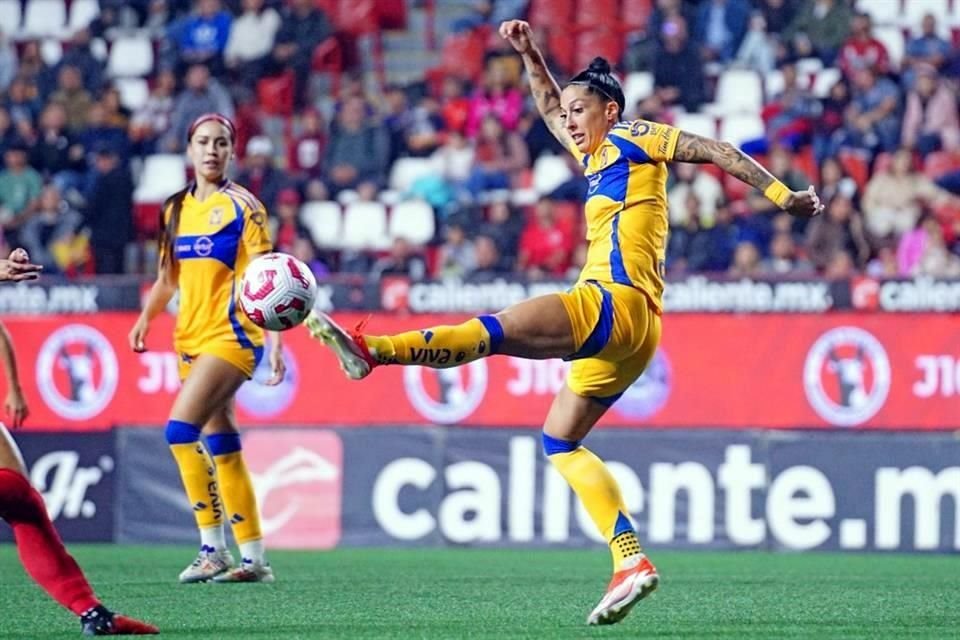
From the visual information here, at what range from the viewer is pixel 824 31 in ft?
62.2

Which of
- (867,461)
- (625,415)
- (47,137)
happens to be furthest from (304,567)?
(47,137)

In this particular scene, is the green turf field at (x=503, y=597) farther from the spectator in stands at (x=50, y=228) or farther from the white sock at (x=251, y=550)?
the spectator in stands at (x=50, y=228)

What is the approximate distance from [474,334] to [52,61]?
1514 centimetres

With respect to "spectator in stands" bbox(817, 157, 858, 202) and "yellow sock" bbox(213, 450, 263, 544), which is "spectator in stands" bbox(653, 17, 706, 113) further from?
"yellow sock" bbox(213, 450, 263, 544)

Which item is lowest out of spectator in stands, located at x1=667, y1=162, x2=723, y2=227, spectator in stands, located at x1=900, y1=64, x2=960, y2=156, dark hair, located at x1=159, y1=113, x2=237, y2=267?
dark hair, located at x1=159, y1=113, x2=237, y2=267

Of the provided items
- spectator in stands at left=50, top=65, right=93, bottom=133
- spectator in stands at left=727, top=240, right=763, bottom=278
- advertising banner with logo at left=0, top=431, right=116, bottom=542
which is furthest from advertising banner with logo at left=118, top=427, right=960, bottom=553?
spectator in stands at left=50, top=65, right=93, bottom=133

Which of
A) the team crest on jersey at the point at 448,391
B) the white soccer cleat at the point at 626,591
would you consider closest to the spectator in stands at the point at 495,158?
the team crest on jersey at the point at 448,391

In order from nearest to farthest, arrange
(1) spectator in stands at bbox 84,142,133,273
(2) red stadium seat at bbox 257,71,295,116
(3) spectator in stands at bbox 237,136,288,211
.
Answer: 1. (1) spectator in stands at bbox 84,142,133,273
2. (3) spectator in stands at bbox 237,136,288,211
3. (2) red stadium seat at bbox 257,71,295,116

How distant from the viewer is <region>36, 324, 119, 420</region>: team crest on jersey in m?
14.2

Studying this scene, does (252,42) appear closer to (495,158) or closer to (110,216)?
(110,216)

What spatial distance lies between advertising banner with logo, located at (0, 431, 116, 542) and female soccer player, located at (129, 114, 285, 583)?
4.18 meters

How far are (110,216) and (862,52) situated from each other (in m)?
7.75

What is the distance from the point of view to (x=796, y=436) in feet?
42.8

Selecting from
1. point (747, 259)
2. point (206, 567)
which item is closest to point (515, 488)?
point (747, 259)
